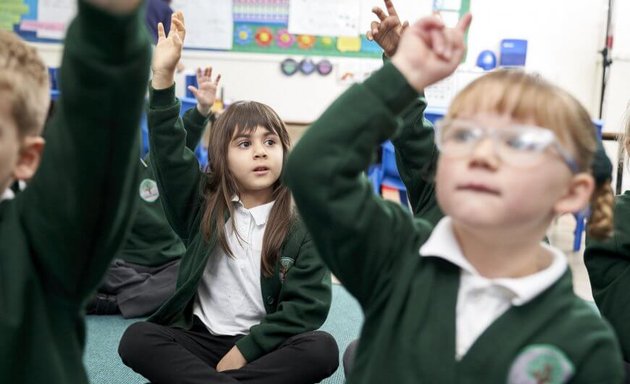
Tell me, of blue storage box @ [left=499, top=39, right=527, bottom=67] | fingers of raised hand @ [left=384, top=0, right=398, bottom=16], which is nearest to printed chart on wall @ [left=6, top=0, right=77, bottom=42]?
blue storage box @ [left=499, top=39, right=527, bottom=67]

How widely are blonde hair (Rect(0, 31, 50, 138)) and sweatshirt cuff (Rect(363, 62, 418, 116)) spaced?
405mm

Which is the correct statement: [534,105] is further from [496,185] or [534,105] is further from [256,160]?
[256,160]

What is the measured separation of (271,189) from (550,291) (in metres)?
0.97

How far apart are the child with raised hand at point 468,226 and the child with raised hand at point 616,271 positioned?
0.62 metres

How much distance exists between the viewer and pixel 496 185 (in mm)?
780

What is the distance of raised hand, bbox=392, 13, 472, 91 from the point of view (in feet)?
2.70

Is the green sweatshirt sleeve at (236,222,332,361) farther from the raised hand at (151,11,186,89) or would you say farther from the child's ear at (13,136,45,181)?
the child's ear at (13,136,45,181)

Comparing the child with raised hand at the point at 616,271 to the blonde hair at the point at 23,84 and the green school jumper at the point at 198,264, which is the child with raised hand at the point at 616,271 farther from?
the blonde hair at the point at 23,84

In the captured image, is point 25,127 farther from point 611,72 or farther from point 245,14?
point 611,72

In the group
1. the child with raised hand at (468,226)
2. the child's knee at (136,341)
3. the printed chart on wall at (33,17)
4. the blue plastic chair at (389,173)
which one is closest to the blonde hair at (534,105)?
the child with raised hand at (468,226)

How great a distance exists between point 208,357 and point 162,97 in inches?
23.8

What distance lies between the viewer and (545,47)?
5055 mm

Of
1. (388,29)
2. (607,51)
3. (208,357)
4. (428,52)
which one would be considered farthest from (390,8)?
(607,51)

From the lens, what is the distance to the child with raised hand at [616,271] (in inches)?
55.1
